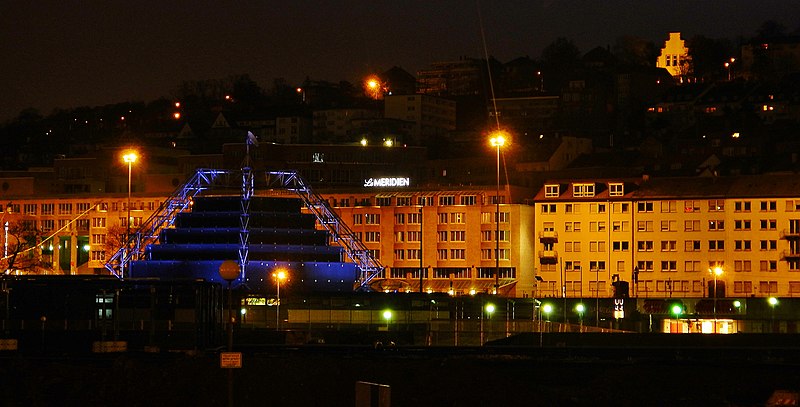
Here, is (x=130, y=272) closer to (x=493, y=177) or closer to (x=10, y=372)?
(x=493, y=177)

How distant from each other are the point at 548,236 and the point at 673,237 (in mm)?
12317

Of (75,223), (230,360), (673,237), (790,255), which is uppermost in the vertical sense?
(75,223)

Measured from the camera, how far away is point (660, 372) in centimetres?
6419

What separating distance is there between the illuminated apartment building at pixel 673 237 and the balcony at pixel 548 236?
59mm

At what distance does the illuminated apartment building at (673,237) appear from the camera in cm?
14788

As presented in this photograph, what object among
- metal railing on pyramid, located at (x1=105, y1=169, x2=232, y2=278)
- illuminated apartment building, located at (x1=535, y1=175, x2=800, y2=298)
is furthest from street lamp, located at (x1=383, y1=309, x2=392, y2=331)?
illuminated apartment building, located at (x1=535, y1=175, x2=800, y2=298)

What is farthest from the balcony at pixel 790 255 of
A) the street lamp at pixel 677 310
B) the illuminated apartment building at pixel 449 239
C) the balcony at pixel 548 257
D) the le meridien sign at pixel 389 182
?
the le meridien sign at pixel 389 182

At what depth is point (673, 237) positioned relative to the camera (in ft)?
498

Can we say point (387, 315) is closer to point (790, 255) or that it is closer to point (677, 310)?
point (677, 310)

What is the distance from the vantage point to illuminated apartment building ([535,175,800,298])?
148m

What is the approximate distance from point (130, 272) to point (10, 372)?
2831 inches

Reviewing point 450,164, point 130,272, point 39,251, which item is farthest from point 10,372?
point 450,164

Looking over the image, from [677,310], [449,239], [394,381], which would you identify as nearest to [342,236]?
→ [449,239]

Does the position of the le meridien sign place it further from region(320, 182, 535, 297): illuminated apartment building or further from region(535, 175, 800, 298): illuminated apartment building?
region(535, 175, 800, 298): illuminated apartment building
